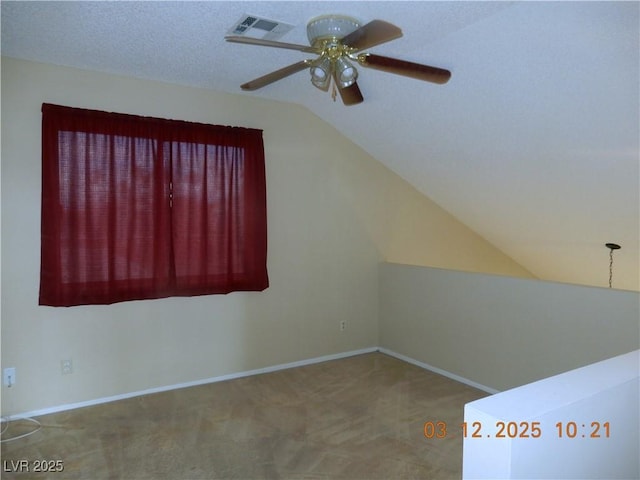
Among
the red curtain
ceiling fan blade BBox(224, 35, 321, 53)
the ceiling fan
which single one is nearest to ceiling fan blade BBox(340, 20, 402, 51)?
the ceiling fan

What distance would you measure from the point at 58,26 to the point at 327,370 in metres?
3.15

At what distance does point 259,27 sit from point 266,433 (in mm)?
2392

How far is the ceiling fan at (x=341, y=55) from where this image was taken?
1902 mm

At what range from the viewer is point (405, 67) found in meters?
2.04

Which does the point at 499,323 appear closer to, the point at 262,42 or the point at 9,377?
the point at 262,42

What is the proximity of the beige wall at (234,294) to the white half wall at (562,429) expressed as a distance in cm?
270

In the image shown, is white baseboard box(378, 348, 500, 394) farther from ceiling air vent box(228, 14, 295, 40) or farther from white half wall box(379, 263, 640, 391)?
ceiling air vent box(228, 14, 295, 40)

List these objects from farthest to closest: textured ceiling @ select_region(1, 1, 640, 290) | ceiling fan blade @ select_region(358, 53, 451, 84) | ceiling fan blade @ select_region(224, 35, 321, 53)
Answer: textured ceiling @ select_region(1, 1, 640, 290) < ceiling fan blade @ select_region(358, 53, 451, 84) < ceiling fan blade @ select_region(224, 35, 321, 53)

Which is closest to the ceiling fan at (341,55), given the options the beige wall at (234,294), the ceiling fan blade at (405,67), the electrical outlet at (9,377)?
the ceiling fan blade at (405,67)

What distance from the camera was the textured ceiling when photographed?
216 centimetres

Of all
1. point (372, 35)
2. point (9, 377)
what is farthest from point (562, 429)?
point (9, 377)

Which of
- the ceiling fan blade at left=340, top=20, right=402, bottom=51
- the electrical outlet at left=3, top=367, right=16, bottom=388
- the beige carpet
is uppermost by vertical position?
the ceiling fan blade at left=340, top=20, right=402, bottom=51

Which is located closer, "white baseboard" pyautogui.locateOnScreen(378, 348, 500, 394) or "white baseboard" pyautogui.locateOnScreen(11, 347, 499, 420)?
"white baseboard" pyautogui.locateOnScreen(11, 347, 499, 420)

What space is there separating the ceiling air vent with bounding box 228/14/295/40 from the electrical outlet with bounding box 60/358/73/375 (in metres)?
2.44
